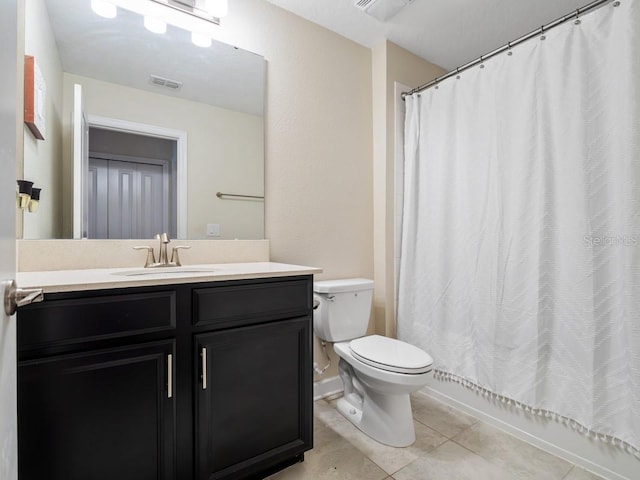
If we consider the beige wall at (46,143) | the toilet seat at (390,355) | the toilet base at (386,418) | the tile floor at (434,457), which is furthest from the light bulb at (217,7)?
the tile floor at (434,457)

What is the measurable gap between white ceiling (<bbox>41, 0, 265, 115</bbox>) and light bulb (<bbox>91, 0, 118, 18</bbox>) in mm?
20

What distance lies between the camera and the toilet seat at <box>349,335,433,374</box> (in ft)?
4.96

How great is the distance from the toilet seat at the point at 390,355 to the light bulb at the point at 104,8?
6.51 ft

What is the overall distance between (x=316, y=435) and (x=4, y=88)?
179cm

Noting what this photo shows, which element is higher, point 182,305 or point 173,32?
point 173,32

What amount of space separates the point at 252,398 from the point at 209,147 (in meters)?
1.25

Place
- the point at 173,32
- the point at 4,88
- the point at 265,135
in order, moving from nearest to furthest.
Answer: the point at 4,88 < the point at 173,32 < the point at 265,135

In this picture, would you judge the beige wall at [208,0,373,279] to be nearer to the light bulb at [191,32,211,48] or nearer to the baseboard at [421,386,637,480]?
the light bulb at [191,32,211,48]

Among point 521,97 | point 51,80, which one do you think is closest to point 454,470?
point 521,97

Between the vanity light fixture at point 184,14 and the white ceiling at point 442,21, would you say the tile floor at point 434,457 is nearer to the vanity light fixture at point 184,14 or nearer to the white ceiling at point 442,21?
the vanity light fixture at point 184,14

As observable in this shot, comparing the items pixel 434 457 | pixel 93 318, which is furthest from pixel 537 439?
pixel 93 318

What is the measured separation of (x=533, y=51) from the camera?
160 cm

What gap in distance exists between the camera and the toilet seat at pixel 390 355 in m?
1.51

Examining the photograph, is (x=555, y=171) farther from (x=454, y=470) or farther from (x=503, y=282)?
(x=454, y=470)
